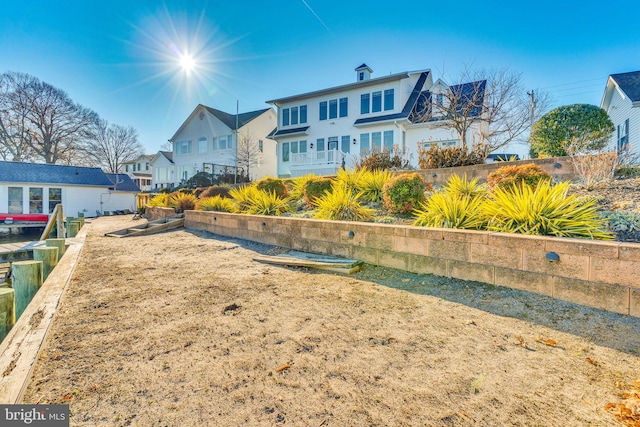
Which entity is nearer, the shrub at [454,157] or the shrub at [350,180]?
the shrub at [350,180]

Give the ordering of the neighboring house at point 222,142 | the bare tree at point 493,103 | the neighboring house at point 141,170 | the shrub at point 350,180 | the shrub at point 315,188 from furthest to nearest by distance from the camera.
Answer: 1. the neighboring house at point 141,170
2. the neighboring house at point 222,142
3. the bare tree at point 493,103
4. the shrub at point 315,188
5. the shrub at point 350,180

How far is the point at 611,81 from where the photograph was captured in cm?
1419

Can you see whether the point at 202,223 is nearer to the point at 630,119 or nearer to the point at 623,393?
the point at 623,393

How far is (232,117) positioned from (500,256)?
92.7 feet

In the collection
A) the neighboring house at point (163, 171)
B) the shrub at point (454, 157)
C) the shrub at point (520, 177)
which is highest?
the neighboring house at point (163, 171)

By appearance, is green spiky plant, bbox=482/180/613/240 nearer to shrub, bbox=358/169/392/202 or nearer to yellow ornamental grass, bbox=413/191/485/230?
yellow ornamental grass, bbox=413/191/485/230

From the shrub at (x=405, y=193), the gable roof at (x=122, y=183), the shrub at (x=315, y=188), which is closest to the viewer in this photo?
the shrub at (x=405, y=193)

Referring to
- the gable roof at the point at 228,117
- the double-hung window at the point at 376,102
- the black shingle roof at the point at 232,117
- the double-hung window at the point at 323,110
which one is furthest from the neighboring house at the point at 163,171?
the double-hung window at the point at 376,102

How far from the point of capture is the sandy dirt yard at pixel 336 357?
162 centimetres

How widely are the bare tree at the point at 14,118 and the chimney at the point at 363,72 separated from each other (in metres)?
31.0

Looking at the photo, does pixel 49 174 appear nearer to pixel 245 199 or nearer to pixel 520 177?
pixel 245 199

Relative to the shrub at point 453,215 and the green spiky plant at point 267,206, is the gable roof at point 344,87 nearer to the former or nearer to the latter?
the green spiky plant at point 267,206

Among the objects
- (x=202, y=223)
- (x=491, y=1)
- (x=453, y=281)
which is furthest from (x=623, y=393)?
(x=491, y=1)

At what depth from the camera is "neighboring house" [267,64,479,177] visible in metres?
15.9
